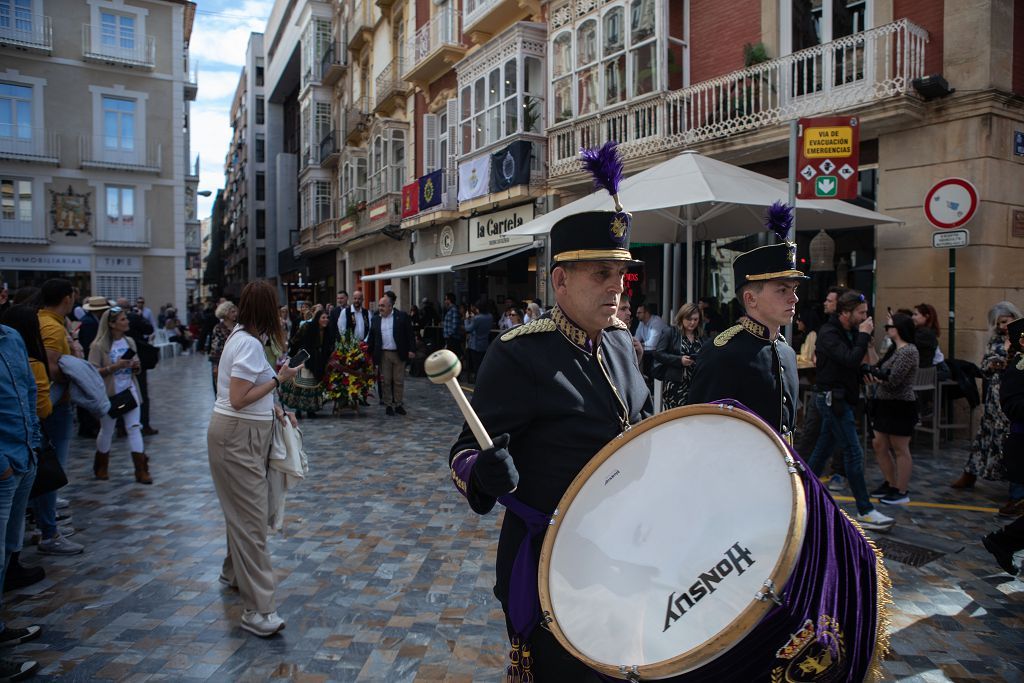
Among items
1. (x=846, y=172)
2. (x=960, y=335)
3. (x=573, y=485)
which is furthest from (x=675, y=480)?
(x=960, y=335)

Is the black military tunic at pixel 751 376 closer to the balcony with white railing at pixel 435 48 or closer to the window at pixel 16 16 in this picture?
the balcony with white railing at pixel 435 48

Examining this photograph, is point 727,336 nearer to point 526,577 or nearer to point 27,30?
point 526,577

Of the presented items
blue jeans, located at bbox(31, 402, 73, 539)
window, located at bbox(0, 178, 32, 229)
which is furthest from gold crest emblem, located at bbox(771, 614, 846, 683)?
window, located at bbox(0, 178, 32, 229)

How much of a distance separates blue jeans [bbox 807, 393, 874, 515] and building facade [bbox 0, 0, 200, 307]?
30.3 metres

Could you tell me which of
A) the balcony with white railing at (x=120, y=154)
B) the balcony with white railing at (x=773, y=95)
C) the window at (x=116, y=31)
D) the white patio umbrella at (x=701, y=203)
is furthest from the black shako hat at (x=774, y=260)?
the window at (x=116, y=31)

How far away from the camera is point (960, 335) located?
9.38 metres

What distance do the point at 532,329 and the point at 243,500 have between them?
2.32m

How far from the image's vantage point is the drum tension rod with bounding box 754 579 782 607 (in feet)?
4.38

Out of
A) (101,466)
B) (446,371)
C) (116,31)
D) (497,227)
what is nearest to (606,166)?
(446,371)

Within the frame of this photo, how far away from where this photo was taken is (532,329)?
2.28 metres

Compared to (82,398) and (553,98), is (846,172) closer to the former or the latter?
(82,398)

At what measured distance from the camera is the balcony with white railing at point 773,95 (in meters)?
9.50

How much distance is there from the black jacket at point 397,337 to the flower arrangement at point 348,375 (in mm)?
225

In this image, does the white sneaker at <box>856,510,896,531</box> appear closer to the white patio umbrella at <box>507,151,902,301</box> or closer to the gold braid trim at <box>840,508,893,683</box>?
the white patio umbrella at <box>507,151,902,301</box>
